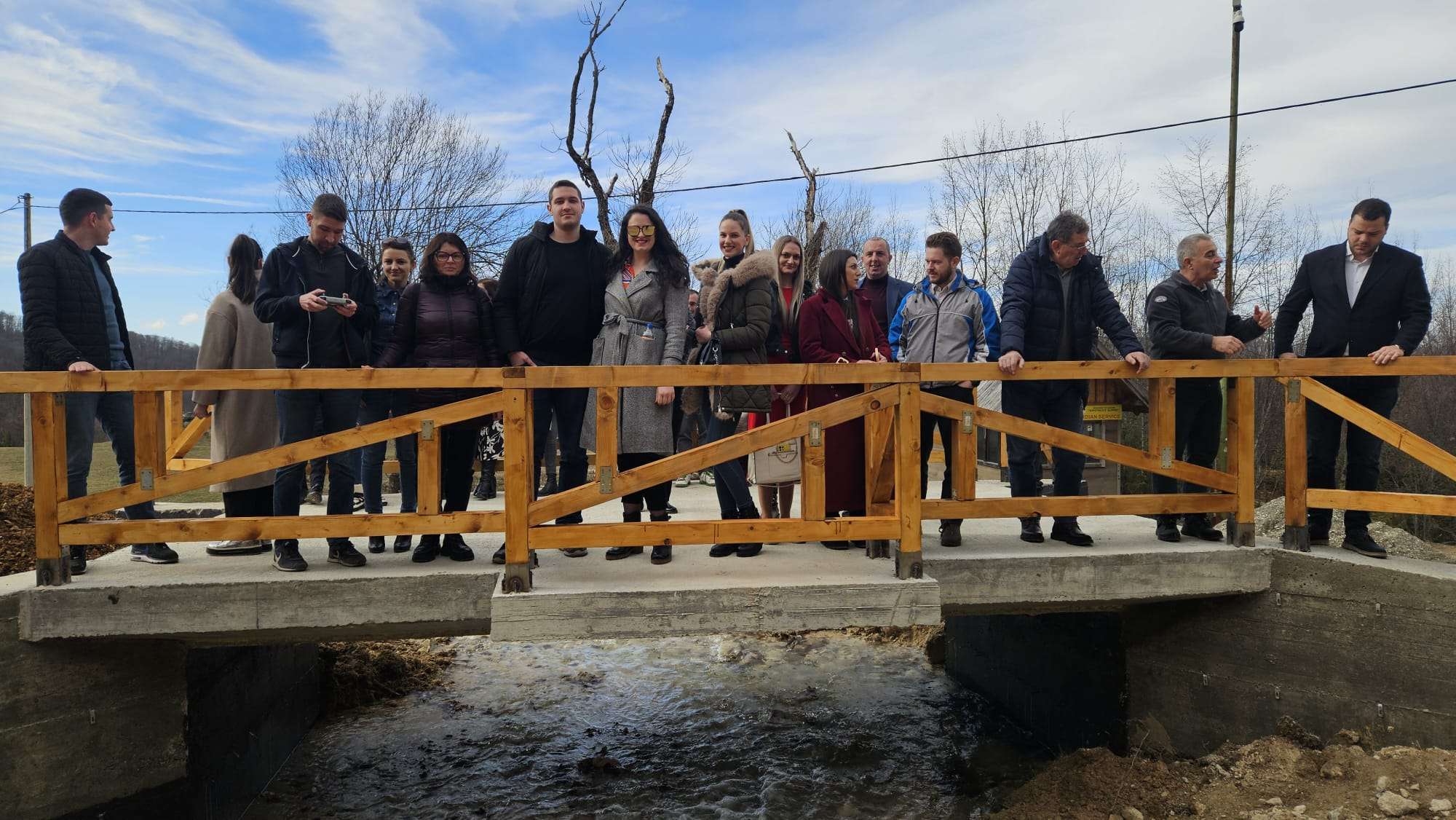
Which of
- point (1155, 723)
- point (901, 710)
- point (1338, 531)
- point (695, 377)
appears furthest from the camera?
point (1338, 531)

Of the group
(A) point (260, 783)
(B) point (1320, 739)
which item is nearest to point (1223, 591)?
(B) point (1320, 739)

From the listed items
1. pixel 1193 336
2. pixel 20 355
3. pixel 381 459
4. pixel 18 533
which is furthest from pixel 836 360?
pixel 20 355

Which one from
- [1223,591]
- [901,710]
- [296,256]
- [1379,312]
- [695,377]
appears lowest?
[901,710]

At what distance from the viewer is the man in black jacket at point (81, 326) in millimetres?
4250

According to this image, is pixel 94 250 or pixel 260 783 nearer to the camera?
pixel 94 250

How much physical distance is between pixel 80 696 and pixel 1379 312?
6.68 meters

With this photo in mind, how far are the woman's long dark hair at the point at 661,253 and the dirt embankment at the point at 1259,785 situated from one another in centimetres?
338

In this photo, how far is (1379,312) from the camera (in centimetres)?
483

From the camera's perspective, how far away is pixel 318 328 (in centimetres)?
458

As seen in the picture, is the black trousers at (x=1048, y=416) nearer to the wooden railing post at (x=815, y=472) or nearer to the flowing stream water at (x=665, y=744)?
the wooden railing post at (x=815, y=472)

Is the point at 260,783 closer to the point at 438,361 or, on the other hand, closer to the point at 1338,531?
the point at 438,361

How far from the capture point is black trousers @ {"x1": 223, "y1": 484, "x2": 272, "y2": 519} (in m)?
4.47

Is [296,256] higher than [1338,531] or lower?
higher

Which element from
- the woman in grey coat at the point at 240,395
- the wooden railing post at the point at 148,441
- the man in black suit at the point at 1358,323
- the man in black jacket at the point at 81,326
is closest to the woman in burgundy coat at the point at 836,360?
the man in black suit at the point at 1358,323
